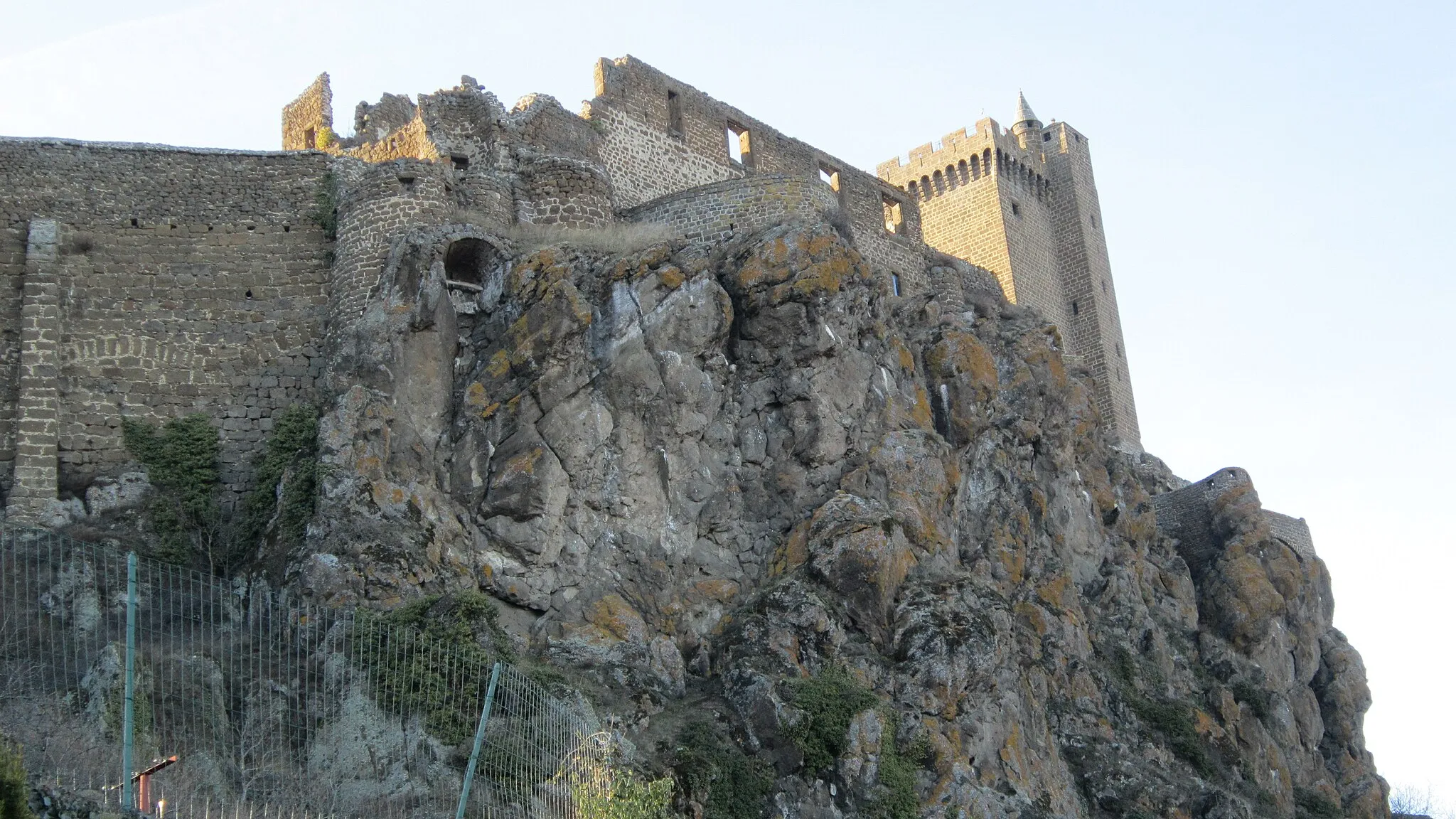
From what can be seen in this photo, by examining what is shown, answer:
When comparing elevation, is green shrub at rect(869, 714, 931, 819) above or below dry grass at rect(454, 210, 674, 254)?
below

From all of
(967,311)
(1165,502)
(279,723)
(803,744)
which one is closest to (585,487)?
(803,744)

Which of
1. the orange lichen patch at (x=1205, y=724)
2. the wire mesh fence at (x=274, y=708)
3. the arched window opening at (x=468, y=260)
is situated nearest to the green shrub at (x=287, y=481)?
the wire mesh fence at (x=274, y=708)

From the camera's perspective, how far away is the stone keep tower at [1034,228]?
4928 cm

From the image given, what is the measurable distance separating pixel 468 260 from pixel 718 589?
7527mm

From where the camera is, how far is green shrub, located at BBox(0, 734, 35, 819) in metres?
13.9

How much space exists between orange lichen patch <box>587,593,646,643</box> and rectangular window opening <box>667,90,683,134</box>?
46.2ft

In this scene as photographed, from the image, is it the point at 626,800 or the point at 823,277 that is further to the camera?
the point at 823,277

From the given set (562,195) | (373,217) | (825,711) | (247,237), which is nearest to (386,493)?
(373,217)

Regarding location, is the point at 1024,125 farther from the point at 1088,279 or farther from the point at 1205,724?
the point at 1205,724

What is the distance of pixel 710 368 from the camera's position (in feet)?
98.0

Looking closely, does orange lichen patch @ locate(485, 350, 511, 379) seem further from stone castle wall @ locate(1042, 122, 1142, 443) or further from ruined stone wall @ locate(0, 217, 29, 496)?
stone castle wall @ locate(1042, 122, 1142, 443)

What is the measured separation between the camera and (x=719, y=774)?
2422 centimetres

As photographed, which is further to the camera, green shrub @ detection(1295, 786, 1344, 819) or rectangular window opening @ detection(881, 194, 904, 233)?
rectangular window opening @ detection(881, 194, 904, 233)

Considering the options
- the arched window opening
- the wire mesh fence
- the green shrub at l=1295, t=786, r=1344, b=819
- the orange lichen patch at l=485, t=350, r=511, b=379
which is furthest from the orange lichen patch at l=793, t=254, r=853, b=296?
the green shrub at l=1295, t=786, r=1344, b=819
